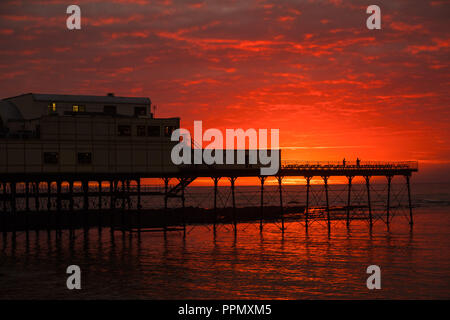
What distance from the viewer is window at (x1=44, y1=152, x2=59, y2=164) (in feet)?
167

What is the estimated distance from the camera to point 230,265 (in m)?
45.2

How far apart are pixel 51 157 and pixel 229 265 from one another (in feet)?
67.5

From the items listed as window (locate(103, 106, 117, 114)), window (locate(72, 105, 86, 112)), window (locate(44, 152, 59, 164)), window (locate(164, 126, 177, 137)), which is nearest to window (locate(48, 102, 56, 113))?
window (locate(72, 105, 86, 112))

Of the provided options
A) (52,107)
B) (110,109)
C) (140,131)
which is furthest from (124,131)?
(52,107)

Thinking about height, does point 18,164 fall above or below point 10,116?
below

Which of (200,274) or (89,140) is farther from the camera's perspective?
(89,140)

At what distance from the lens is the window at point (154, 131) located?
54406 mm

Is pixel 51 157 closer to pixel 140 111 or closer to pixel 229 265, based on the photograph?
pixel 140 111

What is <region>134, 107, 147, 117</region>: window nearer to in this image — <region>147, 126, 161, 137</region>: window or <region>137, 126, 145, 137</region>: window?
<region>137, 126, 145, 137</region>: window

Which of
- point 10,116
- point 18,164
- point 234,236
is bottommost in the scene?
point 234,236
